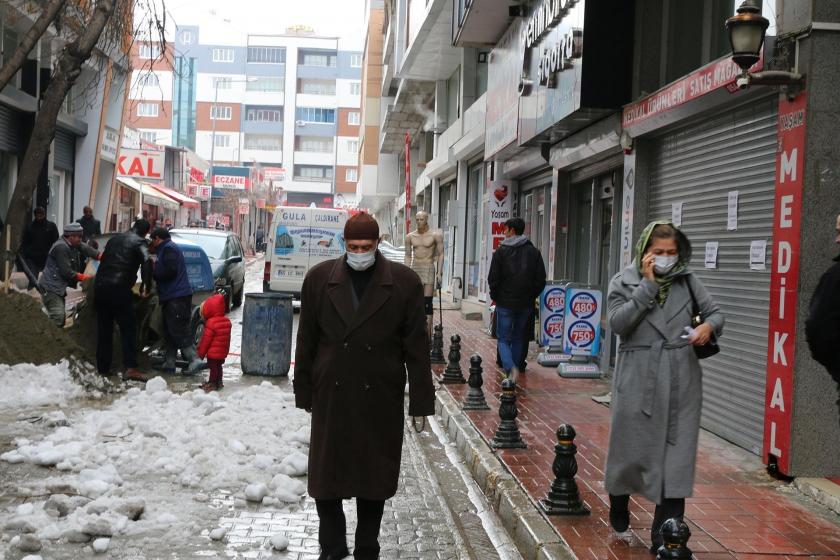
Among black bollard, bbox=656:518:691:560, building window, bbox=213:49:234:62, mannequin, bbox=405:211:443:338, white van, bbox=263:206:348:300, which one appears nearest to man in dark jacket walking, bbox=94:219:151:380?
mannequin, bbox=405:211:443:338

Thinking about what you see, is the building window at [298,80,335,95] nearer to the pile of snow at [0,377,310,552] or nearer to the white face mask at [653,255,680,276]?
the pile of snow at [0,377,310,552]

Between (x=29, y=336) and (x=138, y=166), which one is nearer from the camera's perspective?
(x=29, y=336)

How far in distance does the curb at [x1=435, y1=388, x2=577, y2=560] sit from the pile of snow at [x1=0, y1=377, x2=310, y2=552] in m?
1.37

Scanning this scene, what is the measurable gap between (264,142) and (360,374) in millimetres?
108814

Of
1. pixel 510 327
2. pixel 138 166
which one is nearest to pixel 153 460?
pixel 510 327

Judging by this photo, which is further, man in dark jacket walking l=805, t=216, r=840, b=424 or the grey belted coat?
the grey belted coat

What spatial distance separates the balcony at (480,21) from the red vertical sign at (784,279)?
467 inches

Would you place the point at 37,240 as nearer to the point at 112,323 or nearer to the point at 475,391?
the point at 112,323

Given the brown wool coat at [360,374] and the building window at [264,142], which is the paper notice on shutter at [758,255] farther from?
the building window at [264,142]

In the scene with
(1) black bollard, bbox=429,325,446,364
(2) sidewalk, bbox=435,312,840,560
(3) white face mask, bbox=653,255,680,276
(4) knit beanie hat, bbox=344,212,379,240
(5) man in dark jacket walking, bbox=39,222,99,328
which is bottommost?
(2) sidewalk, bbox=435,312,840,560

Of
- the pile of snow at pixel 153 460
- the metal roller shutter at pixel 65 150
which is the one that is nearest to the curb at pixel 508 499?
the pile of snow at pixel 153 460

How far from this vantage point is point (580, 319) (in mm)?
12094

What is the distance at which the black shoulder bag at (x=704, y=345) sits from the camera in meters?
5.11

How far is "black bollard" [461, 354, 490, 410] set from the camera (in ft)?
32.8
